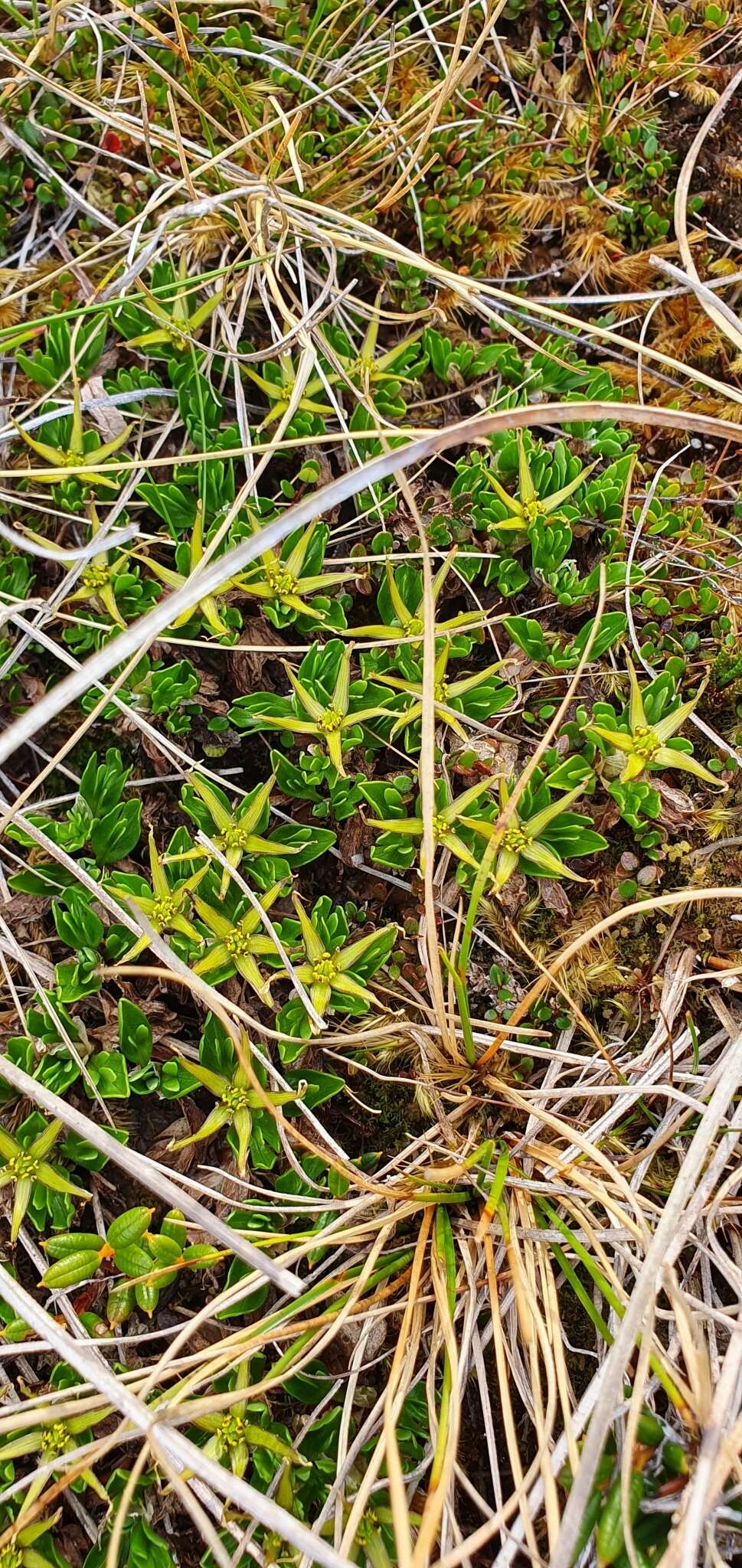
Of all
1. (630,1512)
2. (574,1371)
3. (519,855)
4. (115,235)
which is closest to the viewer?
(630,1512)

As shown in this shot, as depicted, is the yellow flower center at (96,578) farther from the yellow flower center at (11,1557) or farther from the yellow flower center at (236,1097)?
the yellow flower center at (11,1557)

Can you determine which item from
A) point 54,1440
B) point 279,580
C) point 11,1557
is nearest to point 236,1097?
point 54,1440

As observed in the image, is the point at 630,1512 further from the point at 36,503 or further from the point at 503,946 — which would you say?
the point at 36,503

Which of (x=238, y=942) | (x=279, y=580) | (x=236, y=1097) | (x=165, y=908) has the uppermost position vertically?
(x=279, y=580)

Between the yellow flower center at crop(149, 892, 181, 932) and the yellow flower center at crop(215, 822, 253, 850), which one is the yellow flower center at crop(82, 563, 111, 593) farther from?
the yellow flower center at crop(149, 892, 181, 932)

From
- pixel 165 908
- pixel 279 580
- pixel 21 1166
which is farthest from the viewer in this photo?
pixel 279 580

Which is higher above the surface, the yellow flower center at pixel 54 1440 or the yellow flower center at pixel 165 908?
the yellow flower center at pixel 165 908

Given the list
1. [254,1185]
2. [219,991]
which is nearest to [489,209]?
[219,991]

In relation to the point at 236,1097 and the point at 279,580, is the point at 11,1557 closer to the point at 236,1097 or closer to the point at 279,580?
the point at 236,1097

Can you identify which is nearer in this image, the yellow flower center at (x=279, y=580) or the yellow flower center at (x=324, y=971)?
the yellow flower center at (x=324, y=971)

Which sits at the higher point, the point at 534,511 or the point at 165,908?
the point at 534,511

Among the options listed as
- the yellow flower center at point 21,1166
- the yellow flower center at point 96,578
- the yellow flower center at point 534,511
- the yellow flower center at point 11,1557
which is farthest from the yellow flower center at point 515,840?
the yellow flower center at point 11,1557
